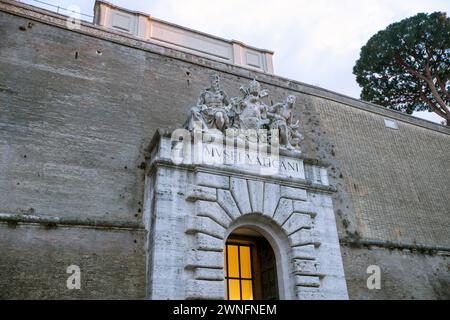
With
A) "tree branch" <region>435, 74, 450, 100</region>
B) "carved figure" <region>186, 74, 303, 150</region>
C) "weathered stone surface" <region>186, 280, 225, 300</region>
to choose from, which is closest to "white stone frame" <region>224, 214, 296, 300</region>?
"weathered stone surface" <region>186, 280, 225, 300</region>

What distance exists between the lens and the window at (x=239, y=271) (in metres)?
7.32

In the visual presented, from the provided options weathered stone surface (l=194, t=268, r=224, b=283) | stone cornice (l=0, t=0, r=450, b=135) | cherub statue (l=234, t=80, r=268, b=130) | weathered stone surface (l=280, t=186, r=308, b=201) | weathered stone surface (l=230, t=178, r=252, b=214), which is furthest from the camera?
stone cornice (l=0, t=0, r=450, b=135)

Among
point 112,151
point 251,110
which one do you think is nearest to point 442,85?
point 251,110

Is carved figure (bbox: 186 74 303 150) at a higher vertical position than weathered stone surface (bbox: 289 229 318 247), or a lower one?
higher

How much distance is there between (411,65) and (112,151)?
39.4ft

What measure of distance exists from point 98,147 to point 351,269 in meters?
5.46

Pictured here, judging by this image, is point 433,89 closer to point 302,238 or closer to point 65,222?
point 302,238

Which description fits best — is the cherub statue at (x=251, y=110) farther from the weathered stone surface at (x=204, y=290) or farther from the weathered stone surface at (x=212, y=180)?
the weathered stone surface at (x=204, y=290)

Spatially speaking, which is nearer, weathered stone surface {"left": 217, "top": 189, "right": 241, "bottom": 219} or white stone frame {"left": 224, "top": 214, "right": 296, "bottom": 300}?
weathered stone surface {"left": 217, "top": 189, "right": 241, "bottom": 219}

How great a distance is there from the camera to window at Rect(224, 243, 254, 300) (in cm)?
732

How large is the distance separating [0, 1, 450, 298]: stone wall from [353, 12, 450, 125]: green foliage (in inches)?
164

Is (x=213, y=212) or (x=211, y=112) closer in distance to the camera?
(x=213, y=212)

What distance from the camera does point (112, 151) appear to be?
24.3 feet

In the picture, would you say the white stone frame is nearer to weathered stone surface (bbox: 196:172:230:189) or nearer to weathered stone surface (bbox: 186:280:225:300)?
weathered stone surface (bbox: 196:172:230:189)
